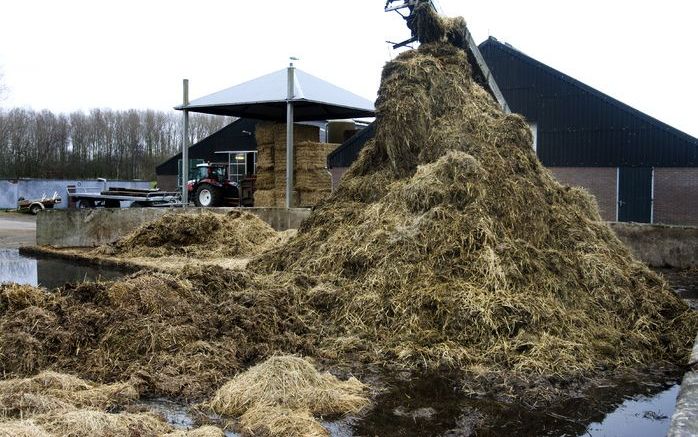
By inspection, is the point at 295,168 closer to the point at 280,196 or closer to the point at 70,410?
the point at 280,196

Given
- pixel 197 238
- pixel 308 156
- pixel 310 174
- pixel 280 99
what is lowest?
pixel 197 238

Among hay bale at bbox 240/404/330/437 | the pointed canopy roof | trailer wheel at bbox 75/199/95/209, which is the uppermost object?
the pointed canopy roof

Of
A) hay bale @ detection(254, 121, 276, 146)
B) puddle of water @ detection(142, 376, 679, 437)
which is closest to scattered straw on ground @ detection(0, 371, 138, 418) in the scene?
puddle of water @ detection(142, 376, 679, 437)

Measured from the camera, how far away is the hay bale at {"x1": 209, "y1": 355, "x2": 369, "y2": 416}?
4.67 meters

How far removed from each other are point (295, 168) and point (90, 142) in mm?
41495

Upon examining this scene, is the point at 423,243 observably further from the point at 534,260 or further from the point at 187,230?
the point at 187,230

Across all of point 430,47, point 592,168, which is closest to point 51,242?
point 430,47

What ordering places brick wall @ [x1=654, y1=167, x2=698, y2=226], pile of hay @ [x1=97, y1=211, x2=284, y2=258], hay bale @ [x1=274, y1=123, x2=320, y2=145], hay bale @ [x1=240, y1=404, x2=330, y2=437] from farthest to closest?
1. hay bale @ [x1=274, y1=123, x2=320, y2=145]
2. brick wall @ [x1=654, y1=167, x2=698, y2=226]
3. pile of hay @ [x1=97, y1=211, x2=284, y2=258]
4. hay bale @ [x1=240, y1=404, x2=330, y2=437]

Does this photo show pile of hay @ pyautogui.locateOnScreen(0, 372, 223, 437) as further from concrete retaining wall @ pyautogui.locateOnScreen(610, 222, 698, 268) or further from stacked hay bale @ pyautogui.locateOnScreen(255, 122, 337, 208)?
stacked hay bale @ pyautogui.locateOnScreen(255, 122, 337, 208)

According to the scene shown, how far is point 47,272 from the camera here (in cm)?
1203

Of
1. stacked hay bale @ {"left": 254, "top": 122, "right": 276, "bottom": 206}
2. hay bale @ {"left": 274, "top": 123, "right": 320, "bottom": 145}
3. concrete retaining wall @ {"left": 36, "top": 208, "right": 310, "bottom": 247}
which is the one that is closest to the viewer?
concrete retaining wall @ {"left": 36, "top": 208, "right": 310, "bottom": 247}

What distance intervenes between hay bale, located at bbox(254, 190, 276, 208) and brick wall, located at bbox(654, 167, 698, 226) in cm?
1277

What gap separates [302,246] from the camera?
9023mm

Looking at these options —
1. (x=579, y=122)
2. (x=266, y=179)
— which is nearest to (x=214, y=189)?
(x=266, y=179)
